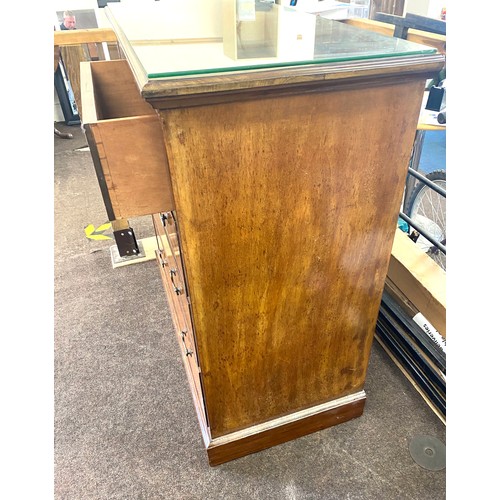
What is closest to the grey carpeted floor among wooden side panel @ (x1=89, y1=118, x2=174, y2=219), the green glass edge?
wooden side panel @ (x1=89, y1=118, x2=174, y2=219)

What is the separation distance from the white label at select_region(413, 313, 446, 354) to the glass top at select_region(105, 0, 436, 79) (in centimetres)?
92

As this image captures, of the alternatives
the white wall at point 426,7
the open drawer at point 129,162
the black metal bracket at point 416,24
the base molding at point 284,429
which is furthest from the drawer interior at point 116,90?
the white wall at point 426,7

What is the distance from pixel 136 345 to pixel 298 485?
31.3 inches

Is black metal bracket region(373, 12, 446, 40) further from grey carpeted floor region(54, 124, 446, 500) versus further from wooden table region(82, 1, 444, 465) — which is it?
grey carpeted floor region(54, 124, 446, 500)

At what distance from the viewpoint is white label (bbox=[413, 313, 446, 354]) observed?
1.34 m

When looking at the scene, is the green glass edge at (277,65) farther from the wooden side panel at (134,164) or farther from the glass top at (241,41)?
the wooden side panel at (134,164)

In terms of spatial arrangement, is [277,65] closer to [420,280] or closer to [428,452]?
[420,280]

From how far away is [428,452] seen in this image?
1226mm

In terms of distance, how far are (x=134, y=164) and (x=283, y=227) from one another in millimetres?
323

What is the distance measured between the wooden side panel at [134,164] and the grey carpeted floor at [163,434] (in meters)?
0.81

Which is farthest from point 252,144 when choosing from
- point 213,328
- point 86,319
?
point 86,319

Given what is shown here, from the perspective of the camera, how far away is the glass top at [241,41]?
2.25 ft

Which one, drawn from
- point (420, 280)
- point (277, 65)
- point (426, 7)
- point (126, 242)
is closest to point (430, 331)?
point (420, 280)

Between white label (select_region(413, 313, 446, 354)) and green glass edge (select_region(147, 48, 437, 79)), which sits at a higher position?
green glass edge (select_region(147, 48, 437, 79))
